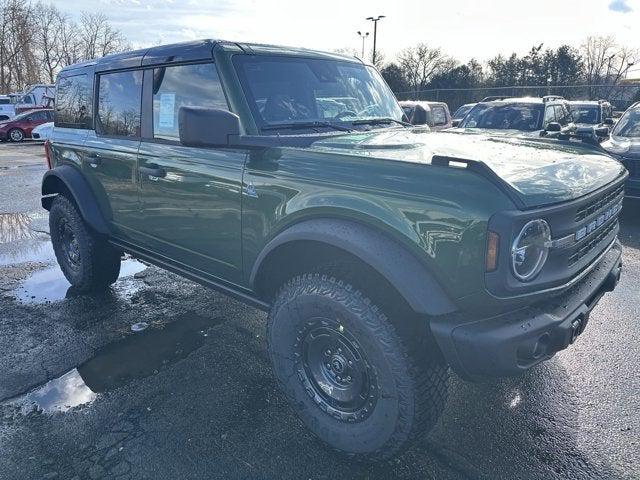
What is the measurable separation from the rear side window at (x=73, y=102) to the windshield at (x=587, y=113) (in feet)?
51.4

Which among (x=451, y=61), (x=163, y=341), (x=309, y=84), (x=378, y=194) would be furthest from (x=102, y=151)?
(x=451, y=61)

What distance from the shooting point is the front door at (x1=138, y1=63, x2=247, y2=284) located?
9.67 ft

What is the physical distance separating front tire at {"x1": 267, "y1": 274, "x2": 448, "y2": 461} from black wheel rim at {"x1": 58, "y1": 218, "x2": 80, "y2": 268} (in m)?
2.94

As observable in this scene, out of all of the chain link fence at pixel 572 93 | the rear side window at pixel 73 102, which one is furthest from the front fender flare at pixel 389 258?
the chain link fence at pixel 572 93

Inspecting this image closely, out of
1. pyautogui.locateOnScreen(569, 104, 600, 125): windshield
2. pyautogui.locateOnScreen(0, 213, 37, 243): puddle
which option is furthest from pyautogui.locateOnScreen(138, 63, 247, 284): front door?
pyautogui.locateOnScreen(569, 104, 600, 125): windshield

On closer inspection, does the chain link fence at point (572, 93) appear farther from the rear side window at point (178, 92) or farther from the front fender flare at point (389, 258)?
the front fender flare at point (389, 258)

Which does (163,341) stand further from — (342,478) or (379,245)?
(379,245)

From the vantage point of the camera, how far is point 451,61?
Answer: 60.3 meters

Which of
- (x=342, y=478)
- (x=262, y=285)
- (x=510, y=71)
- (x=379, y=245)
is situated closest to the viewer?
(x=379, y=245)

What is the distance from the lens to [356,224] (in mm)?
2350

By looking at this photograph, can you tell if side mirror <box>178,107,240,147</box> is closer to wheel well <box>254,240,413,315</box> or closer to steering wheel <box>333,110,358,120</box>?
wheel well <box>254,240,413,315</box>

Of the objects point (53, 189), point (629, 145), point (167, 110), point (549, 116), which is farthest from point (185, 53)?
point (549, 116)

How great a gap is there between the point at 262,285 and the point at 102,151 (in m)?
2.05

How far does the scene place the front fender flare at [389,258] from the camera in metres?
2.10
